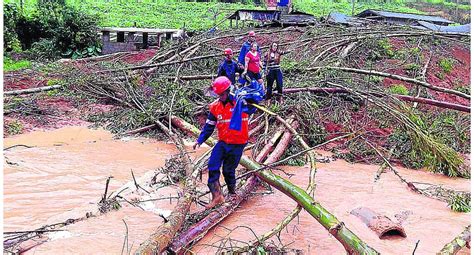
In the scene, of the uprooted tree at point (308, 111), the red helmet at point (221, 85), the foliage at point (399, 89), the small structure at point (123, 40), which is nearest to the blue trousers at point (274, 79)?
A: the uprooted tree at point (308, 111)

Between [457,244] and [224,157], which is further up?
[224,157]

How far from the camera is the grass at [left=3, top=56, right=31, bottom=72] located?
15.0 m

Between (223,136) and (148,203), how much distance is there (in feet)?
5.06

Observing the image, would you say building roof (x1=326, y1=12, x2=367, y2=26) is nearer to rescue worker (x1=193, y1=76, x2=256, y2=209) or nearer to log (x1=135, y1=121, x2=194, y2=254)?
rescue worker (x1=193, y1=76, x2=256, y2=209)

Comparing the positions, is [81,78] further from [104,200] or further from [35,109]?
[104,200]

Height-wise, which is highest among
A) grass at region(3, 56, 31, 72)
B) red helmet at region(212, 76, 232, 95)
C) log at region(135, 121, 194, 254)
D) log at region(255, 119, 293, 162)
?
red helmet at region(212, 76, 232, 95)

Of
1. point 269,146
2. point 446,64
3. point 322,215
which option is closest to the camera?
point 322,215

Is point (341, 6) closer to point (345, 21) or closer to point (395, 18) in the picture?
point (395, 18)

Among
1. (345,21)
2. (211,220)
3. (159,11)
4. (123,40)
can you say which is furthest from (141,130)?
(159,11)

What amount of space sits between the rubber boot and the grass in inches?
463

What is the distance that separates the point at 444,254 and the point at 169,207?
3.25m

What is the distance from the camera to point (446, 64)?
15438mm

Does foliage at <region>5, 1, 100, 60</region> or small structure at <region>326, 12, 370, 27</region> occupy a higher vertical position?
small structure at <region>326, 12, 370, 27</region>

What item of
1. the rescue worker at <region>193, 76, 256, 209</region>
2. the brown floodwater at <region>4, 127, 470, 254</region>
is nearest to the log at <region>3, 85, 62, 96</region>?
the brown floodwater at <region>4, 127, 470, 254</region>
